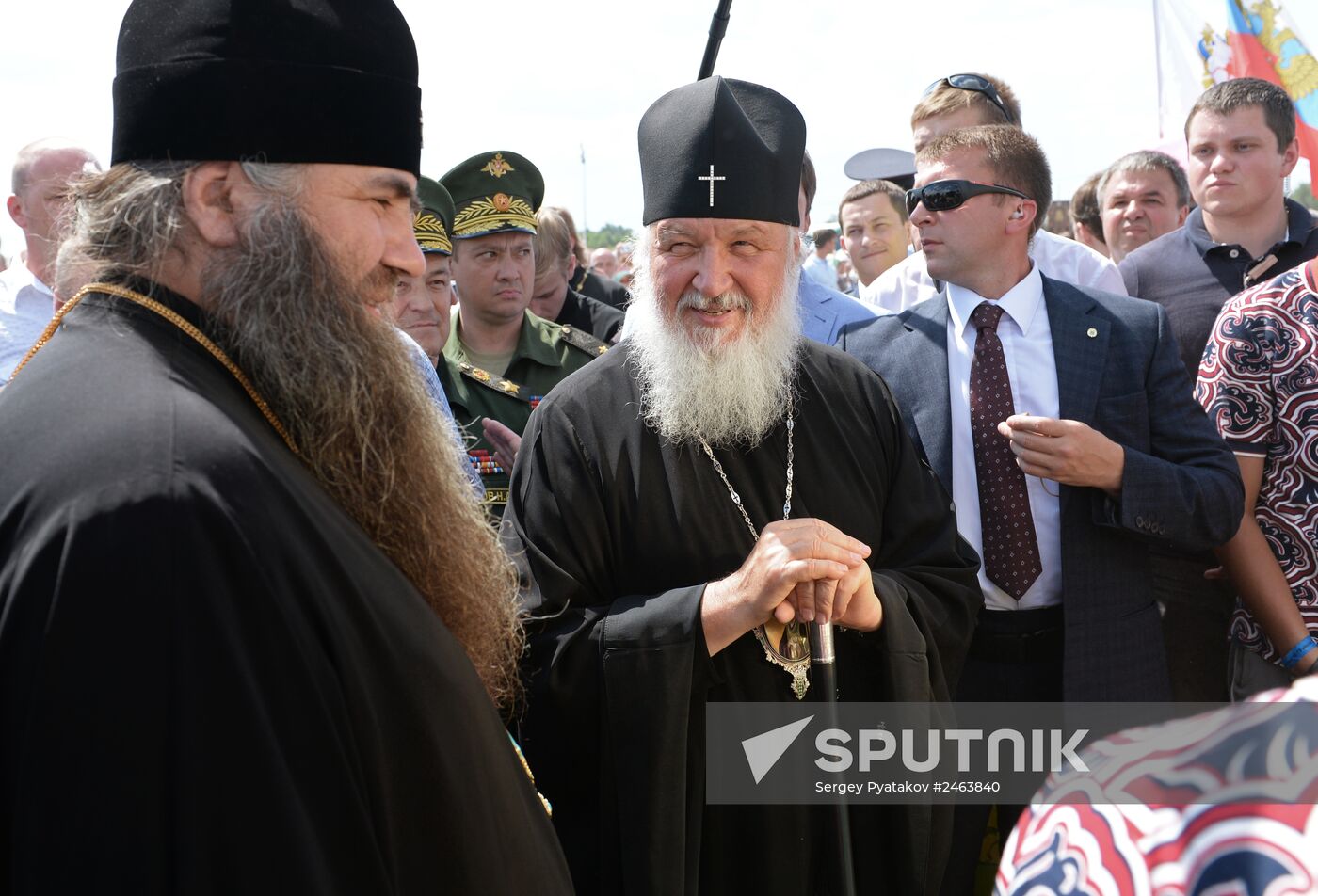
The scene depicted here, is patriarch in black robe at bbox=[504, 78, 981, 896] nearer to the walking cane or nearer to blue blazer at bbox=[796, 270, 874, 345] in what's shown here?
the walking cane

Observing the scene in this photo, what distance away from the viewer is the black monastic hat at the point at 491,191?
198 inches

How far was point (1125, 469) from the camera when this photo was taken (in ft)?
10.6

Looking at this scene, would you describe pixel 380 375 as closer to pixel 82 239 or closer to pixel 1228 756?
pixel 82 239

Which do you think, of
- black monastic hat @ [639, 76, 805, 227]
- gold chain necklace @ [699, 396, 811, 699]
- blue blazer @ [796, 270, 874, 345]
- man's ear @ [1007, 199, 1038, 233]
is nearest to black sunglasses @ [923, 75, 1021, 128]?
blue blazer @ [796, 270, 874, 345]

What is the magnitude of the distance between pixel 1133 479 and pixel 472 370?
8.21ft

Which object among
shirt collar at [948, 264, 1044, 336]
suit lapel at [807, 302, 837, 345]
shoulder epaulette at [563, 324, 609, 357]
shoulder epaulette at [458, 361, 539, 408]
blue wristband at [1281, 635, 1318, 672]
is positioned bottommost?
blue wristband at [1281, 635, 1318, 672]

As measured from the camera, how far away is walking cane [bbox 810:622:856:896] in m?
2.56

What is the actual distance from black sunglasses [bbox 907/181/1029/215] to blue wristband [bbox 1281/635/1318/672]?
1.59 m

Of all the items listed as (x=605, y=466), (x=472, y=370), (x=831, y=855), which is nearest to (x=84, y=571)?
(x=605, y=466)

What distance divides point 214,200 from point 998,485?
7.91 ft

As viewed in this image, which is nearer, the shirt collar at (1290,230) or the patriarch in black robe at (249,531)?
the patriarch in black robe at (249,531)

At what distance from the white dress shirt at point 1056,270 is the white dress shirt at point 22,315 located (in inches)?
131

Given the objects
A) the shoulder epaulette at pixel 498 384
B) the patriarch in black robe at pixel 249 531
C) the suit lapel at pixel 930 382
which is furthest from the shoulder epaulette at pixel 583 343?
the patriarch in black robe at pixel 249 531

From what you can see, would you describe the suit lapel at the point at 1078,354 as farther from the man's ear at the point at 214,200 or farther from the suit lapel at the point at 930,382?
the man's ear at the point at 214,200
